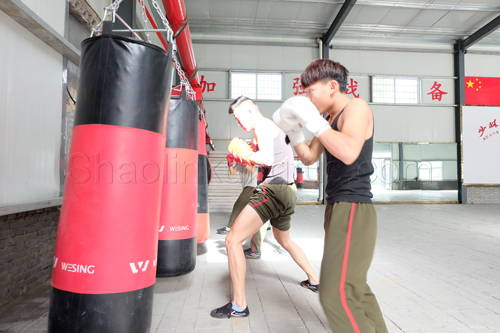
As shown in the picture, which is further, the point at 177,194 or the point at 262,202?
the point at 177,194

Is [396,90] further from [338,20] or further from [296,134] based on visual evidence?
[296,134]

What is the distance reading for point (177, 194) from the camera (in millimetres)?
2439

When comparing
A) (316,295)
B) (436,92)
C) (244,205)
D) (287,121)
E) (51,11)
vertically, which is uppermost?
(436,92)

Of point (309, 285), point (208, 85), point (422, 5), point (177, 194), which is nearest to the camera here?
point (177, 194)

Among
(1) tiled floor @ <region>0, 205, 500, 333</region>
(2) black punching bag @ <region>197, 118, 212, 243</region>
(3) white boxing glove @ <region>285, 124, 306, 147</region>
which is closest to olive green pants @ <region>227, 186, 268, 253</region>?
(1) tiled floor @ <region>0, 205, 500, 333</region>

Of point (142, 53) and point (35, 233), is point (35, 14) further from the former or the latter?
point (35, 233)

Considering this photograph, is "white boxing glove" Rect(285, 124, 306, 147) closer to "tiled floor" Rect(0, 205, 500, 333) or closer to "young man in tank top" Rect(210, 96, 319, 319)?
"young man in tank top" Rect(210, 96, 319, 319)

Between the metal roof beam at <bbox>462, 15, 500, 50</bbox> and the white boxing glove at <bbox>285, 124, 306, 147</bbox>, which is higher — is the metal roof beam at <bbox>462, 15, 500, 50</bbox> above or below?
above

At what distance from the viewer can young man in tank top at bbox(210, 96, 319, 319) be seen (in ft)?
7.18

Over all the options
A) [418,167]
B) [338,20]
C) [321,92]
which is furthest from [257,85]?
[321,92]

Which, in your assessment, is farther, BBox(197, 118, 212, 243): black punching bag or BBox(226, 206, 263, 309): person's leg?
BBox(197, 118, 212, 243): black punching bag

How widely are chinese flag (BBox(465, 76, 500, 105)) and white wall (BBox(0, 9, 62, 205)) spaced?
12.6m

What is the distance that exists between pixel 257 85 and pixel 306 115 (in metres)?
9.86

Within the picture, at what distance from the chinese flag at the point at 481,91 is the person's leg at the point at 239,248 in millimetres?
11898
